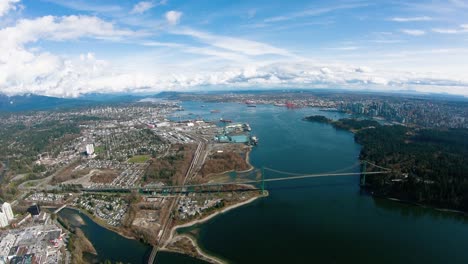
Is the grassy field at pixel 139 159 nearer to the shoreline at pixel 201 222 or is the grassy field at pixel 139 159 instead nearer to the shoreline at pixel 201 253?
the shoreline at pixel 201 222

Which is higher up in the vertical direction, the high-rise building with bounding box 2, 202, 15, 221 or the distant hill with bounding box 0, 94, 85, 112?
the distant hill with bounding box 0, 94, 85, 112

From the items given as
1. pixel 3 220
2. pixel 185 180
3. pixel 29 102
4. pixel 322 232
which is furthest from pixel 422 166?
pixel 29 102

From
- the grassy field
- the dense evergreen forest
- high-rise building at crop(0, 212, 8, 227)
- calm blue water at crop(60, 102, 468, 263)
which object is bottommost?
high-rise building at crop(0, 212, 8, 227)

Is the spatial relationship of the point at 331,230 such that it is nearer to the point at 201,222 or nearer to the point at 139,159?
the point at 201,222

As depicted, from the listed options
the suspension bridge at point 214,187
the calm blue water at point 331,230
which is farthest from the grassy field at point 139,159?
the calm blue water at point 331,230

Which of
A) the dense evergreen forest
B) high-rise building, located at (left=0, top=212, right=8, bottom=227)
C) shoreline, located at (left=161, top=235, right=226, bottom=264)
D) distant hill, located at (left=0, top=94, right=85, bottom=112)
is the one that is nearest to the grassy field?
high-rise building, located at (left=0, top=212, right=8, bottom=227)

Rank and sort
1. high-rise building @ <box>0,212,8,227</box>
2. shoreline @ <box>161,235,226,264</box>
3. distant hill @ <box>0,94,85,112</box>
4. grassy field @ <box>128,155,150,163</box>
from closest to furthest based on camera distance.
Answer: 1. shoreline @ <box>161,235,226,264</box>
2. high-rise building @ <box>0,212,8,227</box>
3. grassy field @ <box>128,155,150,163</box>
4. distant hill @ <box>0,94,85,112</box>

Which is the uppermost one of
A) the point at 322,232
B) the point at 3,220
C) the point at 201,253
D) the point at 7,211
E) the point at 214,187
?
the point at 214,187

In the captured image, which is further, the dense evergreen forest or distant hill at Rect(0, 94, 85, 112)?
distant hill at Rect(0, 94, 85, 112)

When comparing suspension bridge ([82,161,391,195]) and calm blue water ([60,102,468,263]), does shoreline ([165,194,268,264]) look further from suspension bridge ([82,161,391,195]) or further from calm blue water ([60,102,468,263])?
suspension bridge ([82,161,391,195])

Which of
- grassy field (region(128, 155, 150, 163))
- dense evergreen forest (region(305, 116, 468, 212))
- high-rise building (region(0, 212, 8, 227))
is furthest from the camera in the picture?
grassy field (region(128, 155, 150, 163))
